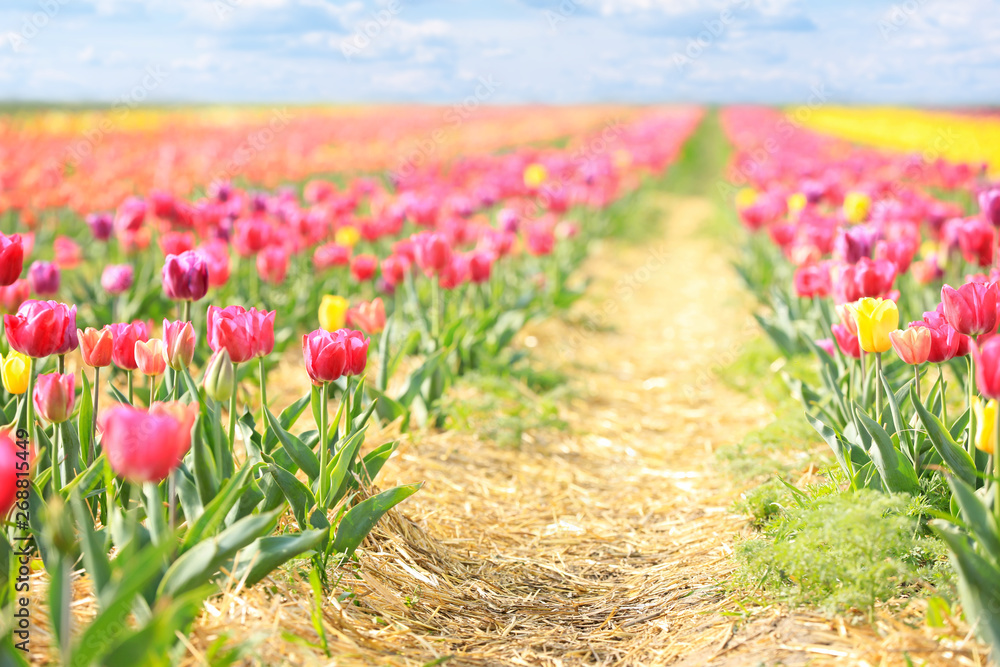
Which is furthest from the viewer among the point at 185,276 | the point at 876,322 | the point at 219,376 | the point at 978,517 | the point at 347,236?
the point at 347,236

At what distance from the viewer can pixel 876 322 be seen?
9.28ft

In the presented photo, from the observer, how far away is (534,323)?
703 cm

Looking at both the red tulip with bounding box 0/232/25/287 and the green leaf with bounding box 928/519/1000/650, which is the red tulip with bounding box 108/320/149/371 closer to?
the red tulip with bounding box 0/232/25/287

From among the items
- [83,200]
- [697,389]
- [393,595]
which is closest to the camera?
[393,595]

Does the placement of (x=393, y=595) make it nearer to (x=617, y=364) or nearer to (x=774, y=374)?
(x=774, y=374)

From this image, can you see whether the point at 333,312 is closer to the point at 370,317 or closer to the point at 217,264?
the point at 370,317

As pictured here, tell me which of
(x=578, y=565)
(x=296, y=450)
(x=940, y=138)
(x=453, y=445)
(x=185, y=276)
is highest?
(x=940, y=138)

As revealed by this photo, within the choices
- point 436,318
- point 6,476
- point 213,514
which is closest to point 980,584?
point 213,514

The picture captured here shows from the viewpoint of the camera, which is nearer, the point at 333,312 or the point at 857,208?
the point at 333,312

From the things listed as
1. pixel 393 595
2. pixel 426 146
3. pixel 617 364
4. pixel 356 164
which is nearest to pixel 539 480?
pixel 393 595

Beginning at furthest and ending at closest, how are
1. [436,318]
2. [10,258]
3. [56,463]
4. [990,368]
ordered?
[436,318]
[10,258]
[56,463]
[990,368]

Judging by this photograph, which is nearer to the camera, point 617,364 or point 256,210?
point 256,210

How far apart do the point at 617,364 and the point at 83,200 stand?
17.7 feet

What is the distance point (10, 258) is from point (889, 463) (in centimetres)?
305
